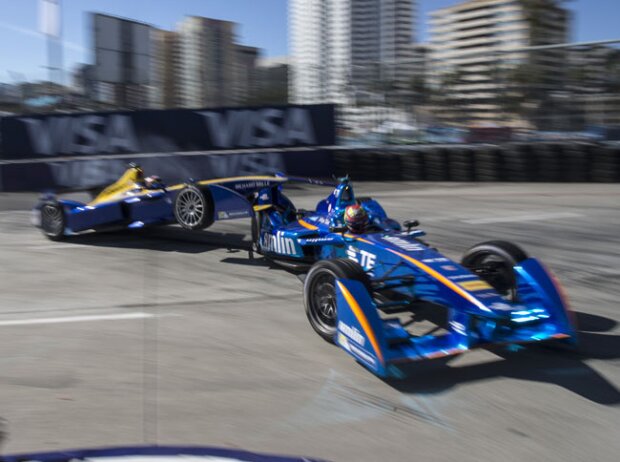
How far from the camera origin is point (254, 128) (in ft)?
53.9

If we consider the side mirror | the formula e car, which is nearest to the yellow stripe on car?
the side mirror

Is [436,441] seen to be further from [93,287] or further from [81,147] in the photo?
[81,147]

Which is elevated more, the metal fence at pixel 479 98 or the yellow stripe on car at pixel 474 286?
the metal fence at pixel 479 98

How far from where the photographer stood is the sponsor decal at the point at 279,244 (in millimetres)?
7227

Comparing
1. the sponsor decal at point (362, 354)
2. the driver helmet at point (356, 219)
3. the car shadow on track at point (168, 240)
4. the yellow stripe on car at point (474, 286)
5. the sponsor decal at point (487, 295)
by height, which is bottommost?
the sponsor decal at point (362, 354)

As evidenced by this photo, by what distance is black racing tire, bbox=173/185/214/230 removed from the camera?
8.45m

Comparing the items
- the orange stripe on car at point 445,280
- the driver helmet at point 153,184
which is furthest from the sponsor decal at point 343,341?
the driver helmet at point 153,184

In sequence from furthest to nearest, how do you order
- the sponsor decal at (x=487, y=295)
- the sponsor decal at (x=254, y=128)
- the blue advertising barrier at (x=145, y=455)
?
the sponsor decal at (x=254, y=128)
the sponsor decal at (x=487, y=295)
the blue advertising barrier at (x=145, y=455)

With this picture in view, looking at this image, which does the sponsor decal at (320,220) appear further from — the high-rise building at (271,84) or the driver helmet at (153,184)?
the high-rise building at (271,84)

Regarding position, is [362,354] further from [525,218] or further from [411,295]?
[525,218]

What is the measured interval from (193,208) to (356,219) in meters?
3.17

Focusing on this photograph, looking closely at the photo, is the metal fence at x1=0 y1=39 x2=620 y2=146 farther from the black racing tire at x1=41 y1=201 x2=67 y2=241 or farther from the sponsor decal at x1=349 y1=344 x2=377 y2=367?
the sponsor decal at x1=349 y1=344 x2=377 y2=367

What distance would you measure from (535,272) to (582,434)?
5.48 ft

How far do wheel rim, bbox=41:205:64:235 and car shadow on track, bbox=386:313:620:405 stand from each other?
692 cm
